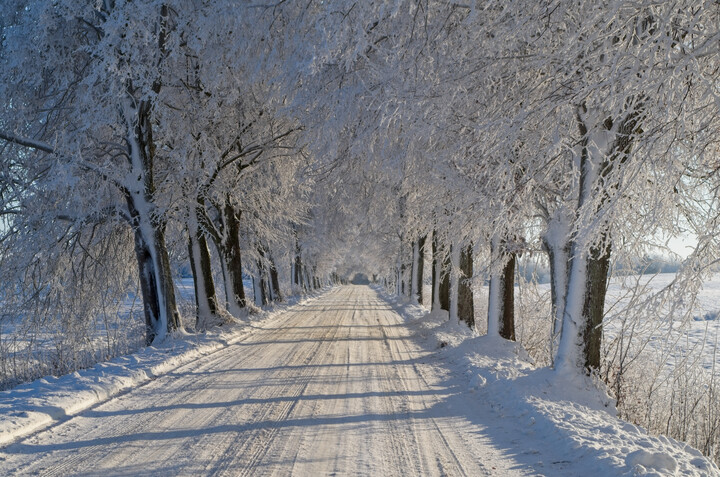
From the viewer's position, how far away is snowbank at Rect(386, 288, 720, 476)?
4.26 meters

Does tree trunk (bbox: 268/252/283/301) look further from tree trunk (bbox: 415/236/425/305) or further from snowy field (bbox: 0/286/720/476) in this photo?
snowy field (bbox: 0/286/720/476)

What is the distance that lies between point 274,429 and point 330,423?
667 mm

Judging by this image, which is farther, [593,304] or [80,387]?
[593,304]

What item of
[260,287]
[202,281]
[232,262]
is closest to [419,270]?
[260,287]

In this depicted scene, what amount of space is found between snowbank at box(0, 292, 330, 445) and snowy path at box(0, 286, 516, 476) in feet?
0.72

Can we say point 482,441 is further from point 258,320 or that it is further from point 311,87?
point 258,320

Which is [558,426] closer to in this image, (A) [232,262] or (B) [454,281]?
(B) [454,281]

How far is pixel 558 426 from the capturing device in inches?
210

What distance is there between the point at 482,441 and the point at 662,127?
11.9 feet

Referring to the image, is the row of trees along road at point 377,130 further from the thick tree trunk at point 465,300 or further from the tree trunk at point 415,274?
the tree trunk at point 415,274

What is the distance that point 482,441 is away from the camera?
5293mm

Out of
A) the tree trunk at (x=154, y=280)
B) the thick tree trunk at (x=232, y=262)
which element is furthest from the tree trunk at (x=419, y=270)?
the tree trunk at (x=154, y=280)

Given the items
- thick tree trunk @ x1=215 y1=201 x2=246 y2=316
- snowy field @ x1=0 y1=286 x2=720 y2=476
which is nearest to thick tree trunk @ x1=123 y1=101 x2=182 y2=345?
snowy field @ x1=0 y1=286 x2=720 y2=476

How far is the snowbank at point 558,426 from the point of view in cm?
426
